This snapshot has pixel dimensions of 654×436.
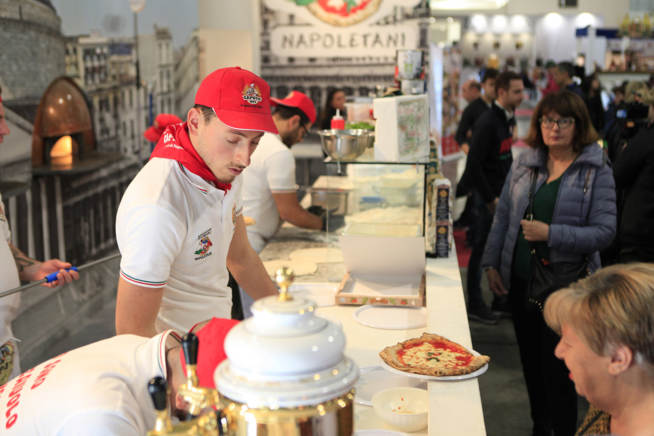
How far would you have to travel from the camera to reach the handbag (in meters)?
3.11

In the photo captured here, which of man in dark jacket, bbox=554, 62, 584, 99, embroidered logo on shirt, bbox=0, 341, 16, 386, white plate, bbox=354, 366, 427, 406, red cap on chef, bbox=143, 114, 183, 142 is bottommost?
embroidered logo on shirt, bbox=0, 341, 16, 386

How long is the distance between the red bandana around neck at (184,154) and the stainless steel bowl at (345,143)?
1.14 m

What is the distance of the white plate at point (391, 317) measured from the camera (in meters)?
2.65

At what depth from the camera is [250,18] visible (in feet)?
25.4

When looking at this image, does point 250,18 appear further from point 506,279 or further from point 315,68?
point 506,279

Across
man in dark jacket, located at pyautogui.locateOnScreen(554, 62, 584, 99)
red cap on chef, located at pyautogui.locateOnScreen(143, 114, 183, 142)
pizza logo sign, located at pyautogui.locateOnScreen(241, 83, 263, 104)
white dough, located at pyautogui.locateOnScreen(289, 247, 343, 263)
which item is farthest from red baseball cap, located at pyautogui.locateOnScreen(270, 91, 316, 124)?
man in dark jacket, located at pyautogui.locateOnScreen(554, 62, 584, 99)

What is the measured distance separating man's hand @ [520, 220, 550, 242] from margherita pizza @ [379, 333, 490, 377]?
1.01 meters

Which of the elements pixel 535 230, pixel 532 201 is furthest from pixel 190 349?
pixel 532 201

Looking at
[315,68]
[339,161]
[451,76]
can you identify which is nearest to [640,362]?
[339,161]

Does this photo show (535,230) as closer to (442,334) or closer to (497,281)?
(497,281)

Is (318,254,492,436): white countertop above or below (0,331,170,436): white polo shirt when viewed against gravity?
below

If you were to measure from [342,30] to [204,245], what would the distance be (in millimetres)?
5742

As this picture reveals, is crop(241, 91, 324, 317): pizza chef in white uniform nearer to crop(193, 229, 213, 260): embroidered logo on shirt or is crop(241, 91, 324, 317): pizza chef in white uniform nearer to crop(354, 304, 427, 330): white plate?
crop(354, 304, 427, 330): white plate

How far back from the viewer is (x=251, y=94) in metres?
1.94
